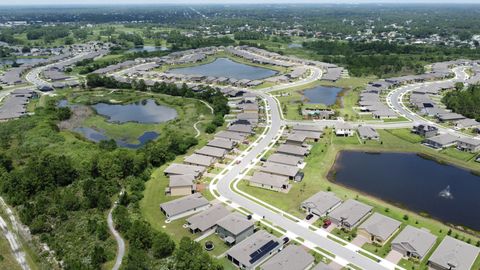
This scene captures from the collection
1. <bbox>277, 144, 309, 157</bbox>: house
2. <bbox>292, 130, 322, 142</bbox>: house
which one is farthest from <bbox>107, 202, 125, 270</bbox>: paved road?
<bbox>292, 130, 322, 142</bbox>: house

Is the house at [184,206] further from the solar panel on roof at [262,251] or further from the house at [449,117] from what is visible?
the house at [449,117]

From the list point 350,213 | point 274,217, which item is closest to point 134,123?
point 274,217

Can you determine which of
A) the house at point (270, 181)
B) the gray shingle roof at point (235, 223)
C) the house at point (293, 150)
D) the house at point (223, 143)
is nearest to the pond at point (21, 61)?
the house at point (223, 143)

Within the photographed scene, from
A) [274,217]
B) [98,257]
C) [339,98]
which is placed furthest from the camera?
[339,98]

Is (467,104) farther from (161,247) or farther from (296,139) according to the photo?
(161,247)

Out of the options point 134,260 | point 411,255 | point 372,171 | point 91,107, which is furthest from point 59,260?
point 91,107

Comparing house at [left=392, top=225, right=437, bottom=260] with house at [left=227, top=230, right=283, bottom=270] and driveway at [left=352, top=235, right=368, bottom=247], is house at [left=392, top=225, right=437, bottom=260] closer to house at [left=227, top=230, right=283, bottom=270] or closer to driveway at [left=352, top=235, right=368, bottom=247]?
driveway at [left=352, top=235, right=368, bottom=247]
